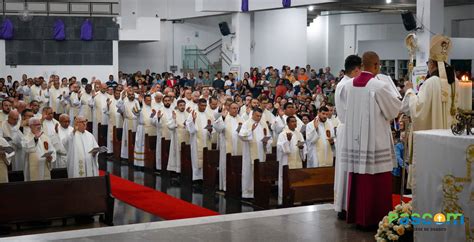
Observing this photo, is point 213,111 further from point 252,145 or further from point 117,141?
point 117,141

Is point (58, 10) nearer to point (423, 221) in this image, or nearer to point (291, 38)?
point (291, 38)

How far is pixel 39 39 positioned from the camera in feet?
87.1

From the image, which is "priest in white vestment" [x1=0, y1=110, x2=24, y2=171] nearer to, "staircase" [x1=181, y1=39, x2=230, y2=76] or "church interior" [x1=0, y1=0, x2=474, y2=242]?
"church interior" [x1=0, y1=0, x2=474, y2=242]

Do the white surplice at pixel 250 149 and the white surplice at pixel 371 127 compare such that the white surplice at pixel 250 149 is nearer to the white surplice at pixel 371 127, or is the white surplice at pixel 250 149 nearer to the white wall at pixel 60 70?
the white surplice at pixel 371 127

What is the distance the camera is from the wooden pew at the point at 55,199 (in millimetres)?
9523

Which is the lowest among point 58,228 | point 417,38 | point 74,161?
point 58,228

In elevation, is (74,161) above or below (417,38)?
below

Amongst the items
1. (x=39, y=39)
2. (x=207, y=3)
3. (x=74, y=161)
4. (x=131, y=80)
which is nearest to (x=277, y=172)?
(x=74, y=161)

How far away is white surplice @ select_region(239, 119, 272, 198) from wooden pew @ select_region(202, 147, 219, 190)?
73cm

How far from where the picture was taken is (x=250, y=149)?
1265cm

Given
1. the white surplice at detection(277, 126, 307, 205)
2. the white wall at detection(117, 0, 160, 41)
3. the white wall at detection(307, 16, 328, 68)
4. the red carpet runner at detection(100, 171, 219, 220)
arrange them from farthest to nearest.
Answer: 1. the white wall at detection(307, 16, 328, 68)
2. the white wall at detection(117, 0, 160, 41)
3. the white surplice at detection(277, 126, 307, 205)
4. the red carpet runner at detection(100, 171, 219, 220)

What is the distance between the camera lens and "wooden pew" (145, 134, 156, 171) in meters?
15.4

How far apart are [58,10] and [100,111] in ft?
30.9

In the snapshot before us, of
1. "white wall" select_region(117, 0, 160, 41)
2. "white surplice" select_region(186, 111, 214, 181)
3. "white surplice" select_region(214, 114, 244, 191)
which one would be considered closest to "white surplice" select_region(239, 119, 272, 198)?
"white surplice" select_region(214, 114, 244, 191)
